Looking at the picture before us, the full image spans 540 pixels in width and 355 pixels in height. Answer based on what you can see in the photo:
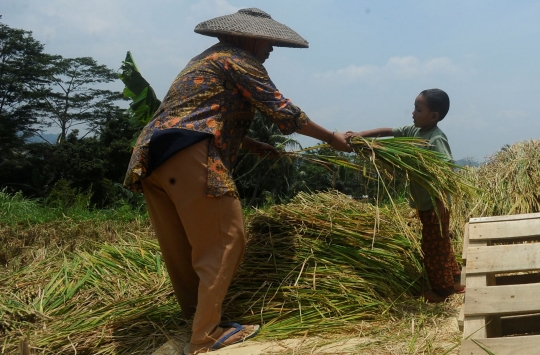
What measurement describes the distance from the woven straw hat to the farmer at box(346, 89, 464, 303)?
756 mm

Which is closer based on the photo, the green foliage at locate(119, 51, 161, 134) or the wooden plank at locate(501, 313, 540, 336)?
the wooden plank at locate(501, 313, 540, 336)

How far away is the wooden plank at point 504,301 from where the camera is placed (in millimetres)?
2225

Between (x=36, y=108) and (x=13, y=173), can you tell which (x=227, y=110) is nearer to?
(x=13, y=173)

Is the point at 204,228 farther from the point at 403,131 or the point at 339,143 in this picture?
the point at 403,131

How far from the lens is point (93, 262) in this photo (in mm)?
3807

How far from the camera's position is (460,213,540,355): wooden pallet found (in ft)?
6.66

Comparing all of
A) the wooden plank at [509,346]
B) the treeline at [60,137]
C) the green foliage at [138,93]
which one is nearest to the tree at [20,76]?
the treeline at [60,137]

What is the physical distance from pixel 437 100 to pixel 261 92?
131cm

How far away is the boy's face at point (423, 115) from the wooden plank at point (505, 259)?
3.88 feet

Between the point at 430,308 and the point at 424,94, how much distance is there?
1.33 m

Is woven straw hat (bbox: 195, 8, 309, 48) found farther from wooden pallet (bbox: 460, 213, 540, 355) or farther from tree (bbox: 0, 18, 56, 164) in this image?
tree (bbox: 0, 18, 56, 164)

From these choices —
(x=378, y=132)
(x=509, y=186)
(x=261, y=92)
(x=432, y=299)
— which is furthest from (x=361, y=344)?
(x=509, y=186)

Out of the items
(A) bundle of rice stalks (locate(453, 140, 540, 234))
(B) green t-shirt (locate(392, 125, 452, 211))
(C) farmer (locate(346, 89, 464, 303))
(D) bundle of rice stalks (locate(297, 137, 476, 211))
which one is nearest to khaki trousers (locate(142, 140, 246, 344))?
(D) bundle of rice stalks (locate(297, 137, 476, 211))

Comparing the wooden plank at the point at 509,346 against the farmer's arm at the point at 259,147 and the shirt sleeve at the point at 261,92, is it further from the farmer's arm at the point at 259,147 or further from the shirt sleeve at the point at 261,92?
A: the farmer's arm at the point at 259,147
